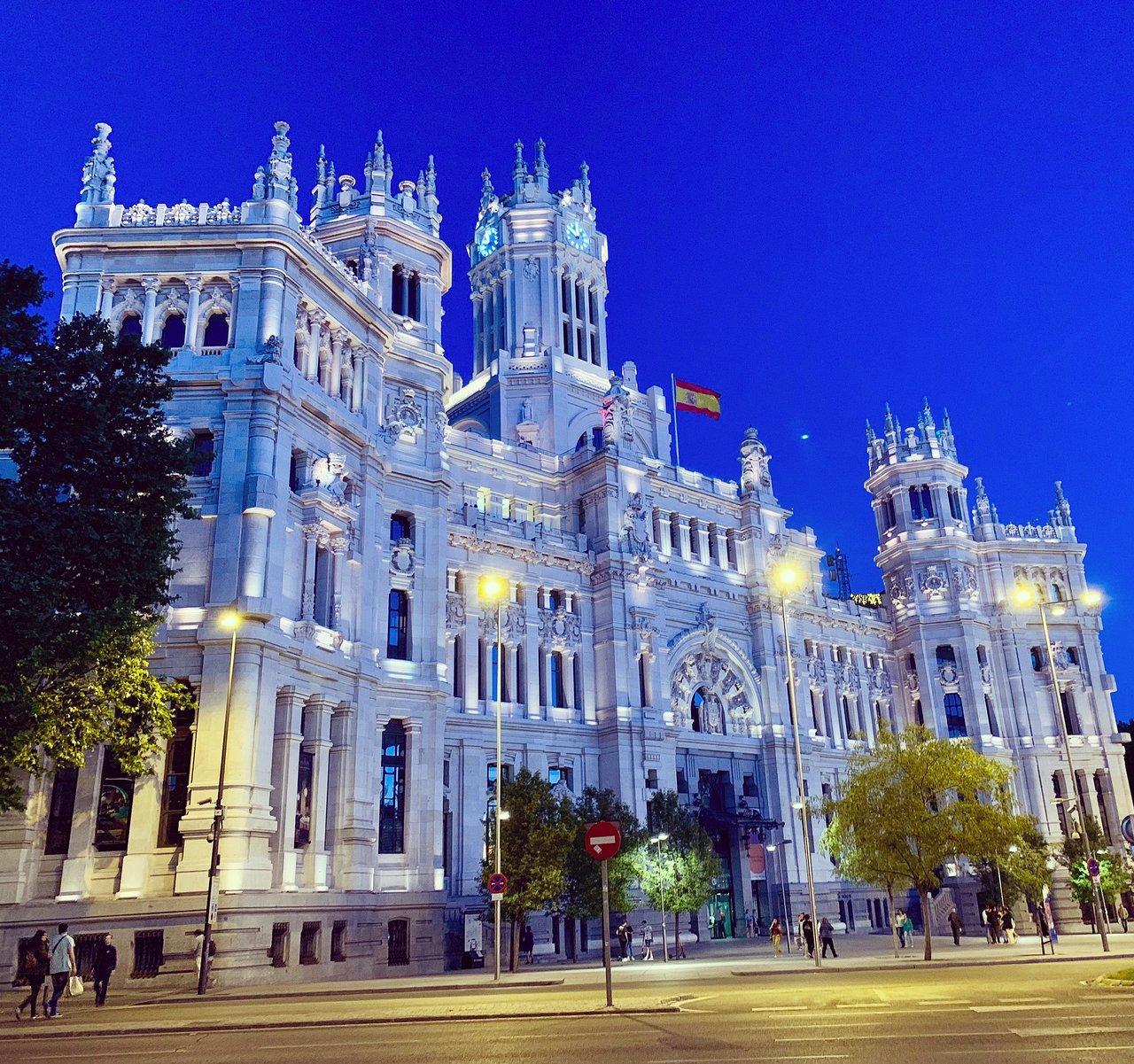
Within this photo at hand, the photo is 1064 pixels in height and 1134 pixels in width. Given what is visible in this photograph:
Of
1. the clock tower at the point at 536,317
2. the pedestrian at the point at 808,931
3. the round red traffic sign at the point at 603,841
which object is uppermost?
the clock tower at the point at 536,317

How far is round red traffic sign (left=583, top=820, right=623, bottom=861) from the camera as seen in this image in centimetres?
2175

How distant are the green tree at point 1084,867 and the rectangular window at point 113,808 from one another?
4628 centimetres

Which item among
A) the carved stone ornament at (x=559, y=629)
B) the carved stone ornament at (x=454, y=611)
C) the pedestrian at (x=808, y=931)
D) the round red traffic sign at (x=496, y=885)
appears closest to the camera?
the round red traffic sign at (x=496, y=885)

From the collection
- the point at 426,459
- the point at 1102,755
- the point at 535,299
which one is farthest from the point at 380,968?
the point at 1102,755

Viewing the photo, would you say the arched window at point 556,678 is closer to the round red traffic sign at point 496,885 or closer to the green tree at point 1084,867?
the round red traffic sign at point 496,885

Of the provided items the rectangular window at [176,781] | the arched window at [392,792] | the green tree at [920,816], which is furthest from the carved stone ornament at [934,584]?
the rectangular window at [176,781]

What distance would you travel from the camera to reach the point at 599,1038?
16.4m

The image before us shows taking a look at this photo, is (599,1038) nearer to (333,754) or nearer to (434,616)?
(333,754)

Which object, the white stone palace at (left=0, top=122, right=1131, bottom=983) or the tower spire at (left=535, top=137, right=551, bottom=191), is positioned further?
the tower spire at (left=535, top=137, right=551, bottom=191)

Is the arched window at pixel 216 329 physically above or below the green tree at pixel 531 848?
above

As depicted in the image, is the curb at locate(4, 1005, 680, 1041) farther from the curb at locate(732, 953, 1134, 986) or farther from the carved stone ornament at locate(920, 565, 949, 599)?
the carved stone ornament at locate(920, 565, 949, 599)

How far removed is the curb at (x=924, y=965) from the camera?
3341 cm

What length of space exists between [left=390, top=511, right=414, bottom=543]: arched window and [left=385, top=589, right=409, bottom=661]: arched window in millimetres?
2988

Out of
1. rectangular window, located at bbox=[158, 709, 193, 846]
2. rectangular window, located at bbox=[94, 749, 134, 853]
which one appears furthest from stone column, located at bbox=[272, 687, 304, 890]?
rectangular window, located at bbox=[94, 749, 134, 853]
